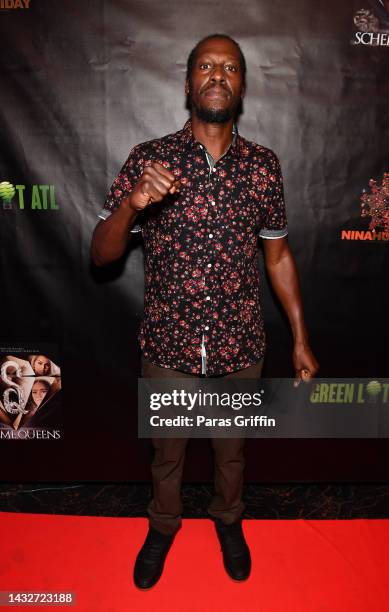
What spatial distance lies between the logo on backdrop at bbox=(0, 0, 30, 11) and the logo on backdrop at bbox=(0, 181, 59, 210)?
0.67 metres

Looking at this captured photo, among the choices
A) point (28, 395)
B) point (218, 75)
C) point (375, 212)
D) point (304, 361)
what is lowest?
point (28, 395)

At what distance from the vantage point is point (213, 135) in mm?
1661

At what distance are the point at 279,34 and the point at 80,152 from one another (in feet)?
3.04

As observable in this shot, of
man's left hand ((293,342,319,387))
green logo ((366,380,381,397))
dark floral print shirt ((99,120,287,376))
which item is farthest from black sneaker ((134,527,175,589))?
green logo ((366,380,381,397))

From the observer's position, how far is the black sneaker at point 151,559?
1832 mm

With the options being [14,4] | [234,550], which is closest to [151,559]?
[234,550]

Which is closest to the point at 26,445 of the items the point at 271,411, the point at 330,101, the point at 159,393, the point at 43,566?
the point at 43,566

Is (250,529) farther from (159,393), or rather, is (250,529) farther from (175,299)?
(175,299)

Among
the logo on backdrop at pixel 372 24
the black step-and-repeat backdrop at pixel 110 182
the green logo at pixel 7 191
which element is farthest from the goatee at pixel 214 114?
the green logo at pixel 7 191

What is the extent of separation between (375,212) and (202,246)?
3.12 feet

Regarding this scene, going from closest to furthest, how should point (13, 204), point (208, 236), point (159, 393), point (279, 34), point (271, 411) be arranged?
point (208, 236) → point (159, 393) → point (279, 34) → point (13, 204) → point (271, 411)

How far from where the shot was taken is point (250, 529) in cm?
210

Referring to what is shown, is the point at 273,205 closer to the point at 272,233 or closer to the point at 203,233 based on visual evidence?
the point at 272,233

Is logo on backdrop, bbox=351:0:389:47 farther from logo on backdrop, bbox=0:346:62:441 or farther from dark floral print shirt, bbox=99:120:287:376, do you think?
logo on backdrop, bbox=0:346:62:441
